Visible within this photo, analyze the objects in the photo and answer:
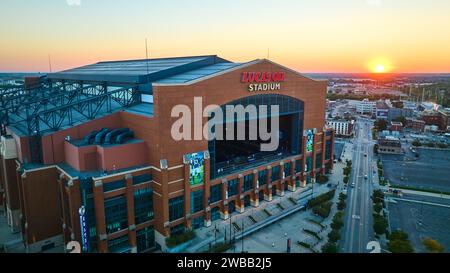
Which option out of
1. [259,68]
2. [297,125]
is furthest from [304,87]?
[259,68]

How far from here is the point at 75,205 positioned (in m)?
45.8

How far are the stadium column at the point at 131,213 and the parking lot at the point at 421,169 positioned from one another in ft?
233

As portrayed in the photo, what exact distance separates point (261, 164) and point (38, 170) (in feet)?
137

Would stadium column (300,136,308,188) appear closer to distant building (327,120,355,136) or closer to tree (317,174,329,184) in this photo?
tree (317,174,329,184)

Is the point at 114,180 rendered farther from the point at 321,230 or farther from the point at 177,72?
the point at 321,230

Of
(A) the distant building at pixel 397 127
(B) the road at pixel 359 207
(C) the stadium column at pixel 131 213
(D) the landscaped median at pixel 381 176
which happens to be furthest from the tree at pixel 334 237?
(A) the distant building at pixel 397 127

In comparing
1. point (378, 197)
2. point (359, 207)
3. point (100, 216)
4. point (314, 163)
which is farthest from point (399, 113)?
point (100, 216)

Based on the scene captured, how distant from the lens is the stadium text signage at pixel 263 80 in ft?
201

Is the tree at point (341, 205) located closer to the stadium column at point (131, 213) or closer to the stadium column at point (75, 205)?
the stadium column at point (131, 213)

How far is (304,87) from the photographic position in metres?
74.1

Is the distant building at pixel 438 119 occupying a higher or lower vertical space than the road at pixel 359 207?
higher

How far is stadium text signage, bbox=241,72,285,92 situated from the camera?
201 ft

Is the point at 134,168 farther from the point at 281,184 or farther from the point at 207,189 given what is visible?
the point at 281,184

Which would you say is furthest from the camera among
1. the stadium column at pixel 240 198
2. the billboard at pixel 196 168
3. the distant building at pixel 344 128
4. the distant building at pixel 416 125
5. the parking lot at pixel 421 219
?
the distant building at pixel 416 125
